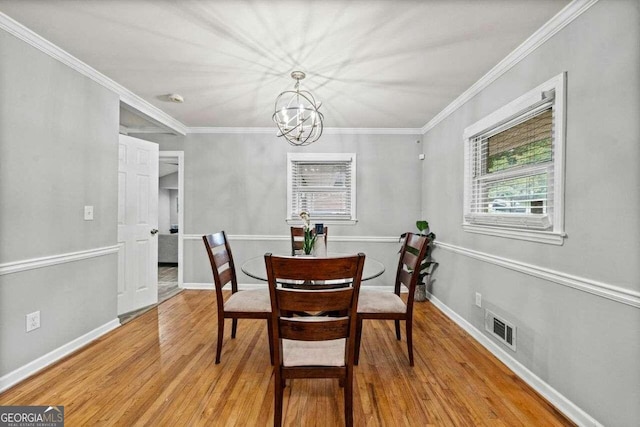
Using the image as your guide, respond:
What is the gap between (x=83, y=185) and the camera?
2.65m

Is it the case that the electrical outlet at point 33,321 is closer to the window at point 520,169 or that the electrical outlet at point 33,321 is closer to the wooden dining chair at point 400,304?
the wooden dining chair at point 400,304

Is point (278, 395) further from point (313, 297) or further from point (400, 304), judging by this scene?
point (400, 304)

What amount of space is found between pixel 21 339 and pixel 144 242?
5.59 feet

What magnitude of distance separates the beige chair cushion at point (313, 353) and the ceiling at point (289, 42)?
6.03 feet

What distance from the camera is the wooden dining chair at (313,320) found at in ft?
4.68

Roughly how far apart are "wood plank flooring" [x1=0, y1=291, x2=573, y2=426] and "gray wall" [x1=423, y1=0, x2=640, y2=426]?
13.3 inches

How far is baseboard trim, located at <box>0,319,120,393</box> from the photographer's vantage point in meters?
2.02

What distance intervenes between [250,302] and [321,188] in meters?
2.51

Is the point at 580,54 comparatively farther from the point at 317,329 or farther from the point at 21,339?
the point at 21,339

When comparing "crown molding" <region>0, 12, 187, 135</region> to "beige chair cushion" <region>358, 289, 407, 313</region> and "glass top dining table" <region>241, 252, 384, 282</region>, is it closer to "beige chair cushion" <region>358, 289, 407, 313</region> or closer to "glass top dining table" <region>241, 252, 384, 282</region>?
"glass top dining table" <region>241, 252, 384, 282</region>

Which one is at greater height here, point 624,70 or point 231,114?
point 231,114

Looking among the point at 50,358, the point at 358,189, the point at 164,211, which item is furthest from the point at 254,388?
the point at 164,211

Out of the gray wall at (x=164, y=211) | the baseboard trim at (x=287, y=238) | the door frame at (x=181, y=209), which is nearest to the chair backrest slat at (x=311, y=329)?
the baseboard trim at (x=287, y=238)

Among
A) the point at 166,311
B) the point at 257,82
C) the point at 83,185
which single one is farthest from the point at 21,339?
the point at 257,82
